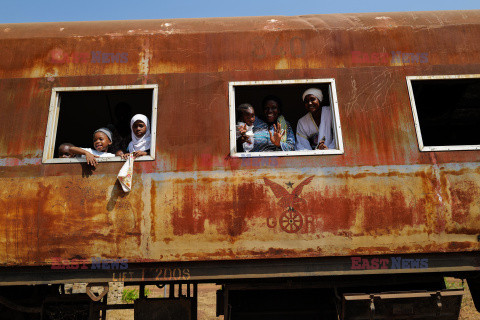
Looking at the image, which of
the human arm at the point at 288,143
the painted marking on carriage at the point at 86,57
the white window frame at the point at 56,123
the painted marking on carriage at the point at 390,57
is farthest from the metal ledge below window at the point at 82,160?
the painted marking on carriage at the point at 390,57

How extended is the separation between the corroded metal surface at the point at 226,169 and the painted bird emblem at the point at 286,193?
1.4 inches

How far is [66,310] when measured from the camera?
352cm

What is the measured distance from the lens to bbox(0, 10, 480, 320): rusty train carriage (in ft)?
9.68

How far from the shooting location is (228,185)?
9.95 ft

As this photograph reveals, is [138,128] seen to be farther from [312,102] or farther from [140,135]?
[312,102]

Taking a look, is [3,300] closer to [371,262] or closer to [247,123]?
[247,123]

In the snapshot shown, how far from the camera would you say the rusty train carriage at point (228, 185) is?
2.95 meters

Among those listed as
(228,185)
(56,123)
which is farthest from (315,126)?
(56,123)

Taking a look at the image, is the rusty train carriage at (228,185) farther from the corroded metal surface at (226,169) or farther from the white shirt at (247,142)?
the white shirt at (247,142)

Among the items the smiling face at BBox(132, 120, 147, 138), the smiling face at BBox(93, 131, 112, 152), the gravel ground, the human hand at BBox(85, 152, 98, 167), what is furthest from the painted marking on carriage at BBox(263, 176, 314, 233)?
the gravel ground

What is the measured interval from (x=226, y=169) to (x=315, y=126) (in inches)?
44.7

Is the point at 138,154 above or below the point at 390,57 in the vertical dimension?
below

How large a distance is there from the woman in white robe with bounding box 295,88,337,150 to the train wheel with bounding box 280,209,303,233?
28.0 inches

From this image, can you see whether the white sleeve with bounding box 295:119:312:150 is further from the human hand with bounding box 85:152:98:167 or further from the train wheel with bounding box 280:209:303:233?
the human hand with bounding box 85:152:98:167
